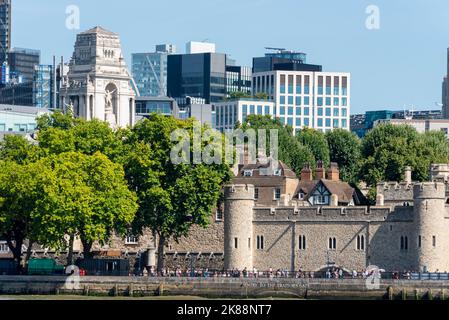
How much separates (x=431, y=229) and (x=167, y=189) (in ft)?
57.9

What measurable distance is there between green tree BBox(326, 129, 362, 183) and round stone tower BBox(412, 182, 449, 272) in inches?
1569

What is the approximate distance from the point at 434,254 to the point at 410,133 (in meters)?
36.8

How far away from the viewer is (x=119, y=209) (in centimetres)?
11900

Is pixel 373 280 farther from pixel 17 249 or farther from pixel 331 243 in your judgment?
pixel 17 249

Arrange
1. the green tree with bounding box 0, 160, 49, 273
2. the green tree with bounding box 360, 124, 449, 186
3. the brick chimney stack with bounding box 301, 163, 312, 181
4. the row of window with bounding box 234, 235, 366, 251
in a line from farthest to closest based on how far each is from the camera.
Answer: the green tree with bounding box 360, 124, 449, 186, the brick chimney stack with bounding box 301, 163, 312, 181, the green tree with bounding box 0, 160, 49, 273, the row of window with bounding box 234, 235, 366, 251

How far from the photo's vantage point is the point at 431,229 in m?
115

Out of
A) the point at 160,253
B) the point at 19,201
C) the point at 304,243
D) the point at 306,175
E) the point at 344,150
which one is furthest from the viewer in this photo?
the point at 344,150

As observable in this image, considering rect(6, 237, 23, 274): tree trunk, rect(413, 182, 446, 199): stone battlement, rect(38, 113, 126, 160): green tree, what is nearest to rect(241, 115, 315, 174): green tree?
rect(38, 113, 126, 160): green tree

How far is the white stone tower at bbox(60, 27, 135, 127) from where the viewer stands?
536 feet

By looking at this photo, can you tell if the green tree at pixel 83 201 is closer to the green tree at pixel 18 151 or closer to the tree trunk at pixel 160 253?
the tree trunk at pixel 160 253

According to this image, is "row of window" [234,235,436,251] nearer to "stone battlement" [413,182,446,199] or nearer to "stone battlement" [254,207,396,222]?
"stone battlement" [254,207,396,222]

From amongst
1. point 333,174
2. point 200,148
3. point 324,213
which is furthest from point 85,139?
point 324,213

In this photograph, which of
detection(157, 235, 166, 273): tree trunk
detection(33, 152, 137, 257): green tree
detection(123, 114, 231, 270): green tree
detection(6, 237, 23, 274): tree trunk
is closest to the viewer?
detection(33, 152, 137, 257): green tree
